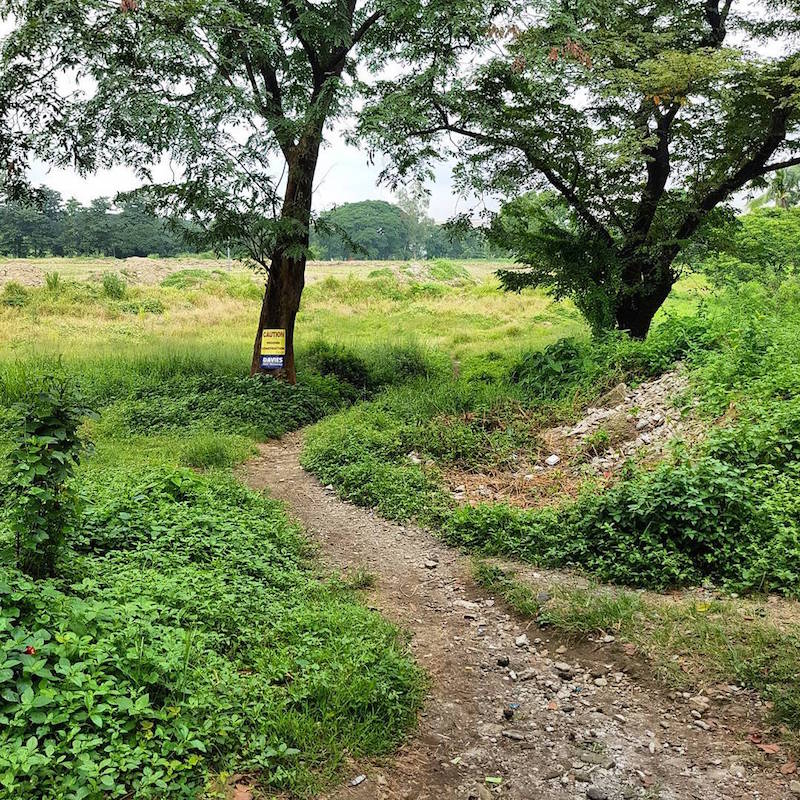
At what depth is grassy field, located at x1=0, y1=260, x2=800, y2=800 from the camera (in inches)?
123

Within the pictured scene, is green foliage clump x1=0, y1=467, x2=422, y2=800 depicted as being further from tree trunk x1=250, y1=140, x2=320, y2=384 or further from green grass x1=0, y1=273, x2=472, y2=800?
tree trunk x1=250, y1=140, x2=320, y2=384

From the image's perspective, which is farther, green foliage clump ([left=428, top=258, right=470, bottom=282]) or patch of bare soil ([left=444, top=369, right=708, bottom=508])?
green foliage clump ([left=428, top=258, right=470, bottom=282])

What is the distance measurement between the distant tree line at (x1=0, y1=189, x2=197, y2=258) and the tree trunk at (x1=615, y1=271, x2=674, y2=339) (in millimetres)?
53271

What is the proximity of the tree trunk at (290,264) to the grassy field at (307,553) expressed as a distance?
2.74 ft

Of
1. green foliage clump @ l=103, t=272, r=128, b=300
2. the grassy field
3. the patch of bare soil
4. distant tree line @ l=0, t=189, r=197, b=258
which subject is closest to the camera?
the grassy field

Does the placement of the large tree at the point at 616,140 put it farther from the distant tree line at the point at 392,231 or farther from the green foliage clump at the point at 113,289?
the distant tree line at the point at 392,231

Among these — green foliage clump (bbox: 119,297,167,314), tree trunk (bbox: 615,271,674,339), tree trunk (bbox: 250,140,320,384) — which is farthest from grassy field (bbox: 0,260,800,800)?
green foliage clump (bbox: 119,297,167,314)

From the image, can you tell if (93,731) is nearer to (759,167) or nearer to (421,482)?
(421,482)

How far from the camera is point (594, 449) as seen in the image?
809cm

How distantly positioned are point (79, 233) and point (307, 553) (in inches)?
2485

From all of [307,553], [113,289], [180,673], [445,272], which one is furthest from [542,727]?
[445,272]

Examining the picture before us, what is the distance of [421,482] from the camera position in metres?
7.82

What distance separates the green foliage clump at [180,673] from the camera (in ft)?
9.34

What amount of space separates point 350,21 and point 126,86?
534 cm
